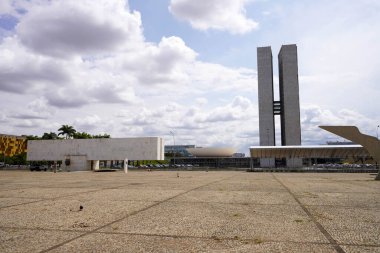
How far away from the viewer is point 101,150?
258 ft

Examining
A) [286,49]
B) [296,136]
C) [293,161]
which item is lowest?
[293,161]

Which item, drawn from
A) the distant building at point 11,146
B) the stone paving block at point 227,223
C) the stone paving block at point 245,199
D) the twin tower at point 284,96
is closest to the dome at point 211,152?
the twin tower at point 284,96

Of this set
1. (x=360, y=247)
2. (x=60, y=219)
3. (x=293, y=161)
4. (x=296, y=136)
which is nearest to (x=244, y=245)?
(x=360, y=247)

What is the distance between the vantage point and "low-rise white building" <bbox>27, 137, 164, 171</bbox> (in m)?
76.8

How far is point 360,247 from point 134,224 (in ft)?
17.1

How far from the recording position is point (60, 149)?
81.8m

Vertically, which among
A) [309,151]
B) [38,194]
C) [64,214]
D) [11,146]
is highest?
[11,146]

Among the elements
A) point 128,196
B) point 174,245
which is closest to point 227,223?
point 174,245

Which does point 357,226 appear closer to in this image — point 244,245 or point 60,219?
point 244,245

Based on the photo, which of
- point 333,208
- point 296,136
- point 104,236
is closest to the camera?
point 104,236

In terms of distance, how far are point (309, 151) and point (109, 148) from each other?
49.0 metres

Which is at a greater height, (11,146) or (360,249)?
(11,146)

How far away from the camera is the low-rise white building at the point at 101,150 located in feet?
252

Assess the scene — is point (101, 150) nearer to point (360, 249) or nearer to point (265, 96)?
point (360, 249)
